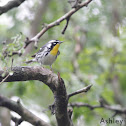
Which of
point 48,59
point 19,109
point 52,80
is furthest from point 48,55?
point 52,80

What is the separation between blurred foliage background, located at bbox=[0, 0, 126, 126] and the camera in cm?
630

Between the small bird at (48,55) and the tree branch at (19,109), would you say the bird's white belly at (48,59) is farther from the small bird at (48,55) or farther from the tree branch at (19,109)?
the tree branch at (19,109)

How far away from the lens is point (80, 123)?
6766mm

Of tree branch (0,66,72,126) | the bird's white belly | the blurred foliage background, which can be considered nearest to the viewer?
tree branch (0,66,72,126)

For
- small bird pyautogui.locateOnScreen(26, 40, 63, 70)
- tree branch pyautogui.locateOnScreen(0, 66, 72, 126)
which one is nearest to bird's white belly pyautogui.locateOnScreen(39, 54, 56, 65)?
small bird pyautogui.locateOnScreen(26, 40, 63, 70)

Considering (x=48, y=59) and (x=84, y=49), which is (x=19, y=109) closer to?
(x=48, y=59)

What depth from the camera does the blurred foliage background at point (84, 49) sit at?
630cm

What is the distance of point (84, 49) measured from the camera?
294 inches

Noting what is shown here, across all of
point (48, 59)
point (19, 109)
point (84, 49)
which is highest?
point (84, 49)

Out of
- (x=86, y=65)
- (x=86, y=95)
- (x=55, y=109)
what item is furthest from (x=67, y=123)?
(x=86, y=65)

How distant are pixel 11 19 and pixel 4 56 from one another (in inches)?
204

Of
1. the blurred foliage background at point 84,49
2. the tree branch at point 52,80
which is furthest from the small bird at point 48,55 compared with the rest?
the tree branch at point 52,80

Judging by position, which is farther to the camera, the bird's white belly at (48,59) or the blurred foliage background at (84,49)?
the blurred foliage background at (84,49)

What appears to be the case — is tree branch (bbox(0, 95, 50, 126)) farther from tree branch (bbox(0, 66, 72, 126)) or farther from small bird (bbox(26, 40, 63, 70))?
small bird (bbox(26, 40, 63, 70))
